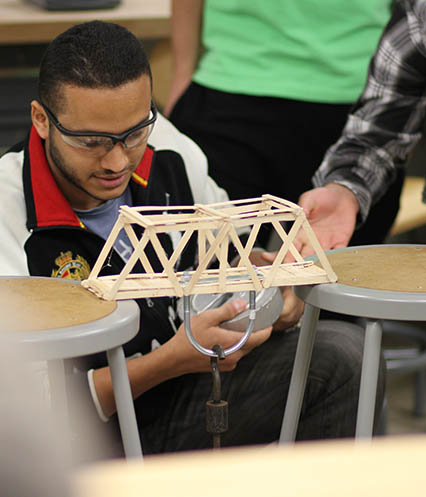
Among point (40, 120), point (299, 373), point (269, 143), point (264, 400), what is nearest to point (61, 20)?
point (269, 143)

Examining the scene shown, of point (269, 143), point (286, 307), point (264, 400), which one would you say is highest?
point (269, 143)

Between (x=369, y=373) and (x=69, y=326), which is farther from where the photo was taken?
(x=369, y=373)

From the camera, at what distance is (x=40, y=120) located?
1267mm

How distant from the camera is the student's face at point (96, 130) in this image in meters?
1.18

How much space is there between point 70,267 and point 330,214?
1.65 ft

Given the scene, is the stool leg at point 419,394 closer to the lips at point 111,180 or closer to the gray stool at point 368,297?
the gray stool at point 368,297

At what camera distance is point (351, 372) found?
1407 millimetres

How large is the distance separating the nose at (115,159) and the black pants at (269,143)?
0.59 meters

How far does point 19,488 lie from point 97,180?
0.91 m

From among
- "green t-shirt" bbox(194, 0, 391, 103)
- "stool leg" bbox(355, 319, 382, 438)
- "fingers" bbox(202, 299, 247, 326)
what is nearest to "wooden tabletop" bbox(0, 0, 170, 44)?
"green t-shirt" bbox(194, 0, 391, 103)

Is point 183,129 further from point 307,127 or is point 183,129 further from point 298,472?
point 298,472

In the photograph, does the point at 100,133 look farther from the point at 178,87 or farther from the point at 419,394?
the point at 419,394

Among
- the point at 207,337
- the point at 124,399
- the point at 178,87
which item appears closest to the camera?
the point at 124,399

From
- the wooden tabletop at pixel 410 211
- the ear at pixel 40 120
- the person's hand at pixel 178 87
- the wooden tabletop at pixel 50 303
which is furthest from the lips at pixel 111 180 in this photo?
the wooden tabletop at pixel 410 211
